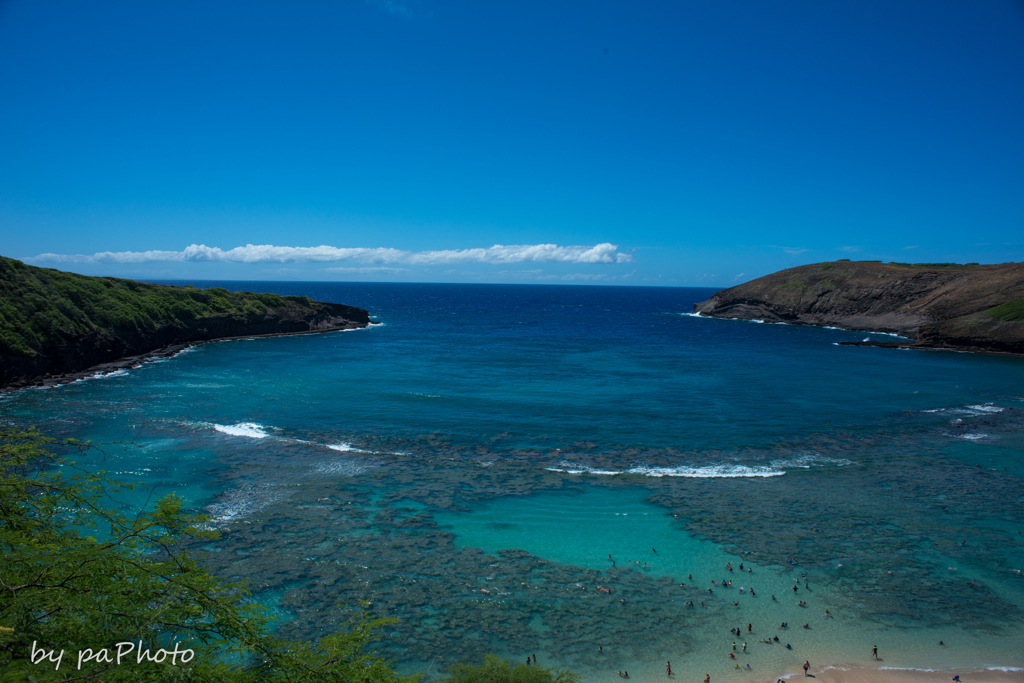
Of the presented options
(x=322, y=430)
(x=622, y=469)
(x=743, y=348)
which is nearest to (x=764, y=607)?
(x=622, y=469)

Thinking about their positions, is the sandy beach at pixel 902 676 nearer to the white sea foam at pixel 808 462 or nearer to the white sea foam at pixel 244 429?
the white sea foam at pixel 808 462

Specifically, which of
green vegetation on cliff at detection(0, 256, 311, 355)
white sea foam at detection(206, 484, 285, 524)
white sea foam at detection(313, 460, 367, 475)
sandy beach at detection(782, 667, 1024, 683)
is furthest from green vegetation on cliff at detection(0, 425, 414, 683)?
green vegetation on cliff at detection(0, 256, 311, 355)

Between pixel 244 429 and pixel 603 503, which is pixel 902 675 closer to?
pixel 603 503

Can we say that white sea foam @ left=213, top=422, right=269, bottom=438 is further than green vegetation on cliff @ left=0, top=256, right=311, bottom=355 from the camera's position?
No

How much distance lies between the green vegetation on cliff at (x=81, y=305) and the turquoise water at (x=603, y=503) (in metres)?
9.70

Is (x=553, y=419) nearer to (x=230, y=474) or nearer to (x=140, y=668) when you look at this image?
(x=230, y=474)

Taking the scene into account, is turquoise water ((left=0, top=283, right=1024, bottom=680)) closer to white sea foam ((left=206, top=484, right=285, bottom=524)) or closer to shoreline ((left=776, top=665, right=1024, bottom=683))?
white sea foam ((left=206, top=484, right=285, bottom=524))

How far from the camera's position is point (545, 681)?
16406 mm

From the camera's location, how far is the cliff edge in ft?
189

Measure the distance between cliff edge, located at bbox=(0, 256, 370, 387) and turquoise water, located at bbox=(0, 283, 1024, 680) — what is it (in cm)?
728

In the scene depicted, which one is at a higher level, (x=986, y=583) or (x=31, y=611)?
(x=31, y=611)

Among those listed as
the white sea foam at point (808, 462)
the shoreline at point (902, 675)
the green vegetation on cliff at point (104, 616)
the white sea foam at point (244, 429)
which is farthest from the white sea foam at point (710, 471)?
the green vegetation on cliff at point (104, 616)

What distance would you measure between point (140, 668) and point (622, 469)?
31.7 m

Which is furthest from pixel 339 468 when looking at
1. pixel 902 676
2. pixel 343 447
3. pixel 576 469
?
pixel 902 676
